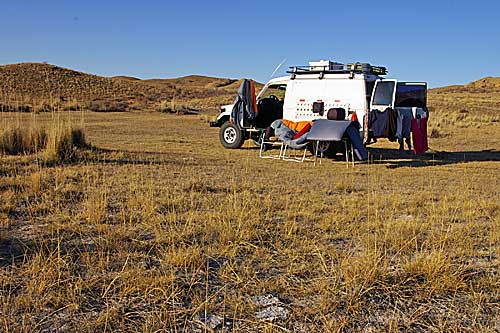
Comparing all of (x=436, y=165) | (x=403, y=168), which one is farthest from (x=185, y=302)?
(x=436, y=165)

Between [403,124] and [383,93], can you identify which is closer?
[403,124]

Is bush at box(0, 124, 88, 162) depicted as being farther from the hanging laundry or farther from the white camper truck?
the hanging laundry

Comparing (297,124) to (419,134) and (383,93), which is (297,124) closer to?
(383,93)

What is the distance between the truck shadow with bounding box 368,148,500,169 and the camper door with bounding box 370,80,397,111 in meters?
1.25

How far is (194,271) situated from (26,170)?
5.84 metres

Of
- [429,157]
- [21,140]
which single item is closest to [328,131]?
[429,157]

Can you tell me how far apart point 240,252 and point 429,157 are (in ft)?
34.7

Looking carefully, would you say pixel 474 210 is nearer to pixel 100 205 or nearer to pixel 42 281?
pixel 100 205

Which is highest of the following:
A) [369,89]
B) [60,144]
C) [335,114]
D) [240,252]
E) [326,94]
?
[369,89]

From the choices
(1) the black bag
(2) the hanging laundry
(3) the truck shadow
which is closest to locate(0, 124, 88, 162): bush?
(1) the black bag

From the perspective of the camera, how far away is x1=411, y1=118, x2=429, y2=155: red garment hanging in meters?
13.2

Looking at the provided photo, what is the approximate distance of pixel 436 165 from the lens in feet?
41.2

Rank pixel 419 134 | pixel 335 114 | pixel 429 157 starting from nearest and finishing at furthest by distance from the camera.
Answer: pixel 335 114, pixel 419 134, pixel 429 157

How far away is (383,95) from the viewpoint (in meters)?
13.1
